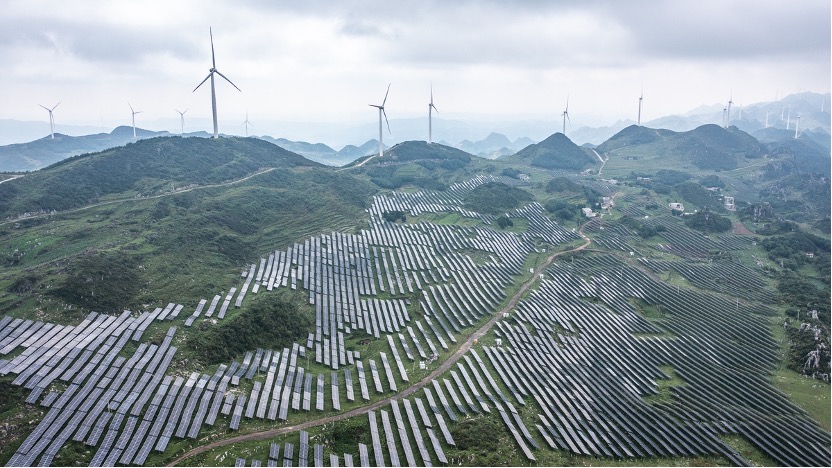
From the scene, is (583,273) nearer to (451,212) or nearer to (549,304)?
(549,304)

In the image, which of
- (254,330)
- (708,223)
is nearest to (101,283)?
(254,330)

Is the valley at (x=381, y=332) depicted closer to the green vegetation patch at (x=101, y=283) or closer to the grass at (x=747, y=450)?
the grass at (x=747, y=450)

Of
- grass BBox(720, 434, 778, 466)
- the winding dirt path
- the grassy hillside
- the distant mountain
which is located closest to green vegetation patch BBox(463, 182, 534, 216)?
the grassy hillside

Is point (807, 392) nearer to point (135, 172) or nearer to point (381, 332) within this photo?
point (381, 332)

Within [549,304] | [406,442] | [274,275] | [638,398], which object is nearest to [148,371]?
[406,442]

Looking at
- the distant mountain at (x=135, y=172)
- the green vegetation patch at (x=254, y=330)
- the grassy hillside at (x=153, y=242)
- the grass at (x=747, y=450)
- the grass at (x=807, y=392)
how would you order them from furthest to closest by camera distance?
the distant mountain at (x=135, y=172), the grassy hillside at (x=153, y=242), the grass at (x=807, y=392), the green vegetation patch at (x=254, y=330), the grass at (x=747, y=450)

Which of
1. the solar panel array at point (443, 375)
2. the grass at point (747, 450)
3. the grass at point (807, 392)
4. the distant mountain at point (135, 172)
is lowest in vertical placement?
the grass at point (807, 392)

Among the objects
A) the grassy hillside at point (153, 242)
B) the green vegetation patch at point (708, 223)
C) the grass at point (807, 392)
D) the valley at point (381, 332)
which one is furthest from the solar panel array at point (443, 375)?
the green vegetation patch at point (708, 223)
